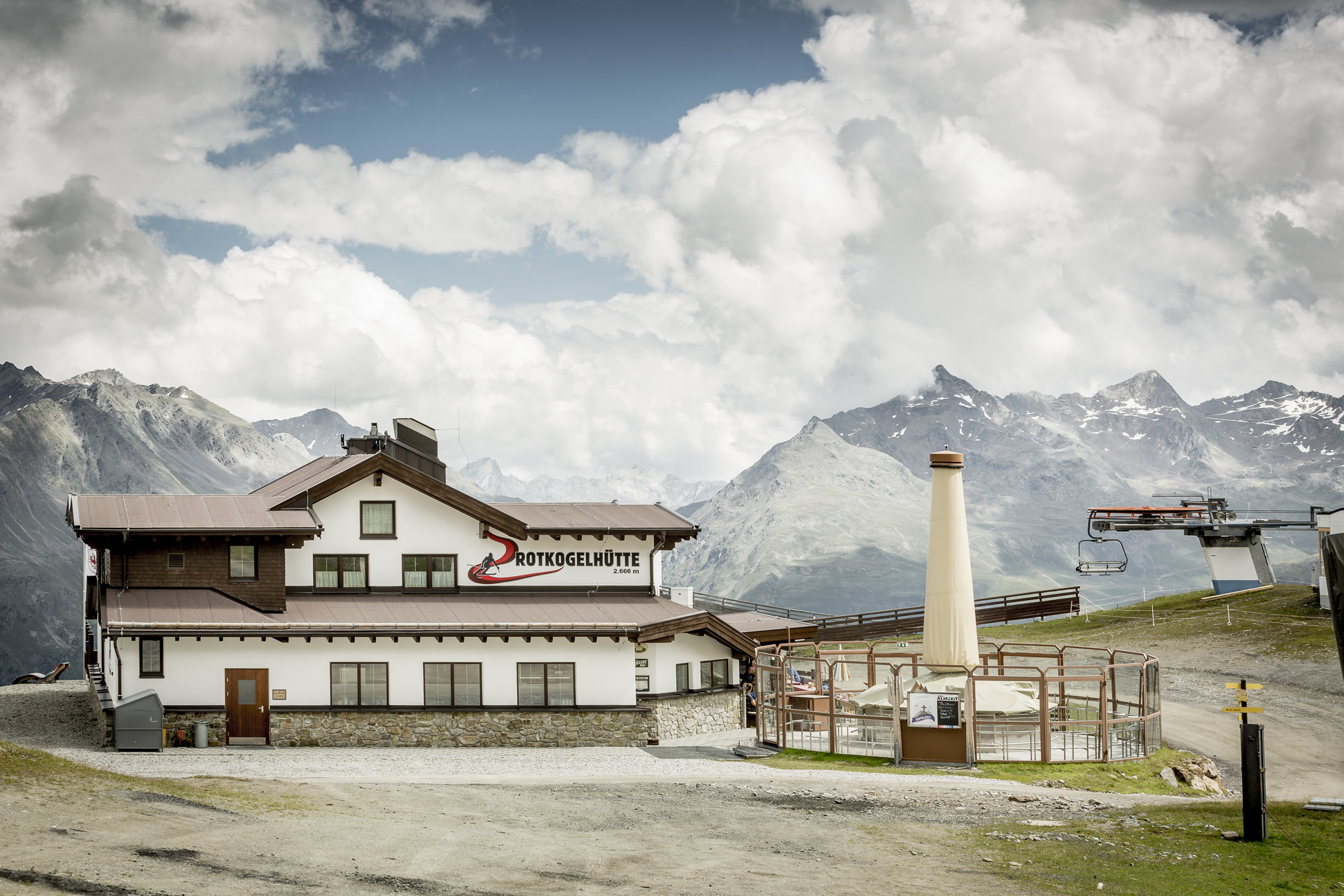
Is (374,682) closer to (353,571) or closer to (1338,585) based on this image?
(353,571)

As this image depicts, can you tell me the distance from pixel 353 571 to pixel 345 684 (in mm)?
4515

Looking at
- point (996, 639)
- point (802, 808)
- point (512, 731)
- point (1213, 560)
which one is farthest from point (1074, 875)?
point (1213, 560)

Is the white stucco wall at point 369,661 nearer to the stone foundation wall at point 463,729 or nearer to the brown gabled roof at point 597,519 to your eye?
the stone foundation wall at point 463,729

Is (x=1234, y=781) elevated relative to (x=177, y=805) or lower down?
lower down

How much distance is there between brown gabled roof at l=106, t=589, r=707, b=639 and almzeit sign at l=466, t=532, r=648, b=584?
73 centimetres

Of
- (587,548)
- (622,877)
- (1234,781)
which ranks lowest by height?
(1234,781)

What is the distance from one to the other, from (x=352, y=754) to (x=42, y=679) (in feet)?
85.6

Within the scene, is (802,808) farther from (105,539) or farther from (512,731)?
(105,539)

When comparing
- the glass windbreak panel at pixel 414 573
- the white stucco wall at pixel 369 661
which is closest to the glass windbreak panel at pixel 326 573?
the glass windbreak panel at pixel 414 573

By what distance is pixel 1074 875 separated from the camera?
61.9 ft

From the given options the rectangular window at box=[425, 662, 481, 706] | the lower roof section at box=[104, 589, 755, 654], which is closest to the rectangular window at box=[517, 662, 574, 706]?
the lower roof section at box=[104, 589, 755, 654]

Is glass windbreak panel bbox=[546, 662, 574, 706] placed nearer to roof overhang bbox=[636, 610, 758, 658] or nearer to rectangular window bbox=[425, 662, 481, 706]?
rectangular window bbox=[425, 662, 481, 706]

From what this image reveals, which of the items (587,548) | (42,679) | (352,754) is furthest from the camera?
(42,679)

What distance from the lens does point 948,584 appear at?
114 ft
